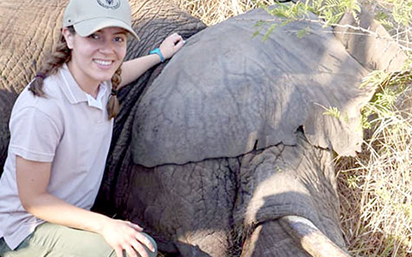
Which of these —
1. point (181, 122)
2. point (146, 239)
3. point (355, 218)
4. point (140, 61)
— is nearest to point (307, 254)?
point (146, 239)

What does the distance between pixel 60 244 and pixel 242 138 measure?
1031 mm

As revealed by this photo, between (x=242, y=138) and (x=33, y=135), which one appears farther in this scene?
(x=242, y=138)

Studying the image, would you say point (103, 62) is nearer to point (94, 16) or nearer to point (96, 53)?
point (96, 53)

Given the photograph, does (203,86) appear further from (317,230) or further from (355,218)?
(355,218)

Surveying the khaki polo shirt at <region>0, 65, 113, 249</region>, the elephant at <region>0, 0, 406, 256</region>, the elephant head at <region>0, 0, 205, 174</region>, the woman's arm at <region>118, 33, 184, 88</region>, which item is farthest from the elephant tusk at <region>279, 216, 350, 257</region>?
the elephant head at <region>0, 0, 205, 174</region>

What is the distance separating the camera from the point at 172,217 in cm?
342

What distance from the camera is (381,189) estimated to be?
4.02m

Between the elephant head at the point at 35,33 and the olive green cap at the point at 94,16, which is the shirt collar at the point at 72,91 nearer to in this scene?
the olive green cap at the point at 94,16

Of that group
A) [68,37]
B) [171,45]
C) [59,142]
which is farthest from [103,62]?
[171,45]

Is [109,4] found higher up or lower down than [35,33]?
higher up

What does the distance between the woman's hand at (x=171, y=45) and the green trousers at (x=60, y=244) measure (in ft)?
4.14

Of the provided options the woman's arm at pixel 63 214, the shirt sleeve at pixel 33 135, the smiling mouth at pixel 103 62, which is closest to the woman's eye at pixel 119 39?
the smiling mouth at pixel 103 62

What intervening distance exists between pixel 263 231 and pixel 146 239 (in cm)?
65

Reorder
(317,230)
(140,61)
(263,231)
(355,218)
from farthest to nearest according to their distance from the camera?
(355,218)
(140,61)
(263,231)
(317,230)
